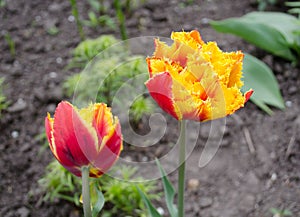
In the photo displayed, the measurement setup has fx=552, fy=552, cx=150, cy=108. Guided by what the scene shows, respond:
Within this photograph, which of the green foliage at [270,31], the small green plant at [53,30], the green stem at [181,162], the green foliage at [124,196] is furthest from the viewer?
the small green plant at [53,30]

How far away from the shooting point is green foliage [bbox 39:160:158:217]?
168cm

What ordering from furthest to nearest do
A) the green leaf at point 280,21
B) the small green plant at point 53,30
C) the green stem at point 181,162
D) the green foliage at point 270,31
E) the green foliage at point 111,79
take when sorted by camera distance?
1. the small green plant at point 53,30
2. the green leaf at point 280,21
3. the green foliage at point 270,31
4. the green foliage at point 111,79
5. the green stem at point 181,162

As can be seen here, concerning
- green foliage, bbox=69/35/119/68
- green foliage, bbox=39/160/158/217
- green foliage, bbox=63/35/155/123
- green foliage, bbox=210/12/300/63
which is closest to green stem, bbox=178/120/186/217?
green foliage, bbox=39/160/158/217

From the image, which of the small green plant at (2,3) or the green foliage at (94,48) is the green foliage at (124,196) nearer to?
the green foliage at (94,48)

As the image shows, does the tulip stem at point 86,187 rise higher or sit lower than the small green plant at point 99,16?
higher

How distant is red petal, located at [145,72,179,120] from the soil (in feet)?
2.80

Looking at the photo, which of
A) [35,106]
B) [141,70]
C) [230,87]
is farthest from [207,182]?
[230,87]

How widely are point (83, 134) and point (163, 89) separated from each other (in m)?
0.15

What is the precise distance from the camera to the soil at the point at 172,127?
178 centimetres

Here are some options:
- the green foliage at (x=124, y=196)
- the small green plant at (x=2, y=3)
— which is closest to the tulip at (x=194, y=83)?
Answer: the green foliage at (x=124, y=196)

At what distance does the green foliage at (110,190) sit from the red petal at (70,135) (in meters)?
0.75

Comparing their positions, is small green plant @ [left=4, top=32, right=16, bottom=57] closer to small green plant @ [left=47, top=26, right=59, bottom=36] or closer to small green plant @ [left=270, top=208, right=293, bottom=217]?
small green plant @ [left=47, top=26, right=59, bottom=36]

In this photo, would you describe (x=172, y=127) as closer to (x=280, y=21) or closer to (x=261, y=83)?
(x=261, y=83)

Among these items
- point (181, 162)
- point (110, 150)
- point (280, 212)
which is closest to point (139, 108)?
point (280, 212)
